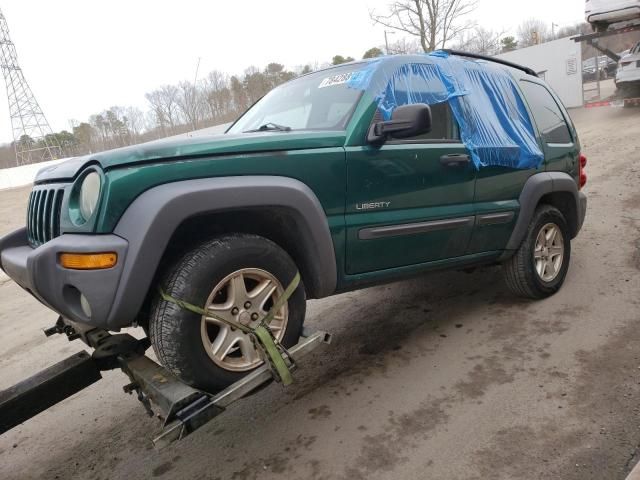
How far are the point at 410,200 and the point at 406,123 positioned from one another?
1.75 ft

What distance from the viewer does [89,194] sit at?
2.19 metres

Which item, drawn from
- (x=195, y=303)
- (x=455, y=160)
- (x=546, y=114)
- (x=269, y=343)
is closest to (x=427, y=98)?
(x=455, y=160)

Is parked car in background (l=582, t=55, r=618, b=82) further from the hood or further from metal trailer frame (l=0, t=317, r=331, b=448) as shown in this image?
metal trailer frame (l=0, t=317, r=331, b=448)

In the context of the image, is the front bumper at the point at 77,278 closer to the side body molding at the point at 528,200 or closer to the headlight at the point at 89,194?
the headlight at the point at 89,194

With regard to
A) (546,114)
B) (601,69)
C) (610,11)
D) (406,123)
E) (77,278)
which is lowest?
(601,69)

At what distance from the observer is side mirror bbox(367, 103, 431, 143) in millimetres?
2678

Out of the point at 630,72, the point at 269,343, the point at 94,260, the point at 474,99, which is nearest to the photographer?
the point at 94,260

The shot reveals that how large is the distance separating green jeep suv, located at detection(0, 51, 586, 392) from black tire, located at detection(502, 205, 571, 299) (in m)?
0.02

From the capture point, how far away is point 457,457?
8.02ft

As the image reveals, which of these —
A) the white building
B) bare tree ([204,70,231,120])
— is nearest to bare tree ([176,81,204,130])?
bare tree ([204,70,231,120])

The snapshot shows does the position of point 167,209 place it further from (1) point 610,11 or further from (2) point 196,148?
(1) point 610,11

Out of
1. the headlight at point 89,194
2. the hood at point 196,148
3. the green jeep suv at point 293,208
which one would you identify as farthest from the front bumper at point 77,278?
the hood at point 196,148

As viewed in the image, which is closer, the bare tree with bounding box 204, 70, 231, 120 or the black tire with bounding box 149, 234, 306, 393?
the black tire with bounding box 149, 234, 306, 393

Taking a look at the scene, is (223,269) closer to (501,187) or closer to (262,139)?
(262,139)
